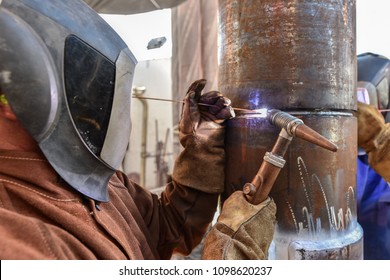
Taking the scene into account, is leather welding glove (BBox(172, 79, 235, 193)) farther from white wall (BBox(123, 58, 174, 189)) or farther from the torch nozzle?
white wall (BBox(123, 58, 174, 189))

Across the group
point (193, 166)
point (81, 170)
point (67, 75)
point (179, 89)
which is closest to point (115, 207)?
point (81, 170)

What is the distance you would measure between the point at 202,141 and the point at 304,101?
14.5 inches

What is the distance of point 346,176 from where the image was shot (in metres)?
0.99

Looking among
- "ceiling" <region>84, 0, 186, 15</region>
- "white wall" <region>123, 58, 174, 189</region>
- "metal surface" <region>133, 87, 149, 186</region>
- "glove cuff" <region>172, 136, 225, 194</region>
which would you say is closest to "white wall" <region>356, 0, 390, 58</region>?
"glove cuff" <region>172, 136, 225, 194</region>

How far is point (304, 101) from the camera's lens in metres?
0.93

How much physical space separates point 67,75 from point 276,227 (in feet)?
2.57

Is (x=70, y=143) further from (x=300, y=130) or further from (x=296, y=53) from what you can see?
(x=296, y=53)

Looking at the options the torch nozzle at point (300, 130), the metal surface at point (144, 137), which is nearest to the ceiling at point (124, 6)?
the torch nozzle at point (300, 130)

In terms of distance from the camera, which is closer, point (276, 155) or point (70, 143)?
point (70, 143)

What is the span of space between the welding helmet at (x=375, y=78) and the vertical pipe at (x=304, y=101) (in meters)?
1.06

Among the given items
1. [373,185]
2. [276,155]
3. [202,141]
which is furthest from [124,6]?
[373,185]

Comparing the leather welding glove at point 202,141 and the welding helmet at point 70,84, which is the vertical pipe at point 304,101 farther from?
the welding helmet at point 70,84
